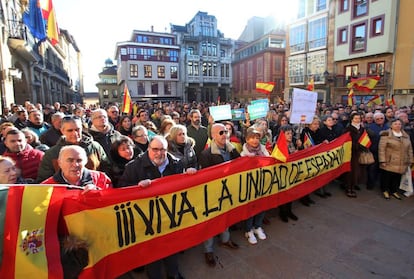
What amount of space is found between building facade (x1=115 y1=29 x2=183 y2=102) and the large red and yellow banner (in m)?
40.2

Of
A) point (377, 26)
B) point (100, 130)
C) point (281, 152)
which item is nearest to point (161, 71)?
point (377, 26)

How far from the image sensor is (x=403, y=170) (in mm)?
5281

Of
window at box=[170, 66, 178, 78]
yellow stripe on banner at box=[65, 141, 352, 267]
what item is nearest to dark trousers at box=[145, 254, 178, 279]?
yellow stripe on banner at box=[65, 141, 352, 267]

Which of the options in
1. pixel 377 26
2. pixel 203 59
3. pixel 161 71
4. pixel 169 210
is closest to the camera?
pixel 169 210

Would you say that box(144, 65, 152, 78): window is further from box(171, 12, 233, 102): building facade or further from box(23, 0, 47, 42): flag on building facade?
box(23, 0, 47, 42): flag on building facade

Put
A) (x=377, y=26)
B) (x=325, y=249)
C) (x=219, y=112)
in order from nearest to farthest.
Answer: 1. (x=325, y=249)
2. (x=219, y=112)
3. (x=377, y=26)

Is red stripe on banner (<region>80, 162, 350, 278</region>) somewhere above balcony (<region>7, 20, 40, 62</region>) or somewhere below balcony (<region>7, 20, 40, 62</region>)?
below

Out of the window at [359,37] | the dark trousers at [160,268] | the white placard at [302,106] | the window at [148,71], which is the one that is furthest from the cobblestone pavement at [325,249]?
the window at [148,71]

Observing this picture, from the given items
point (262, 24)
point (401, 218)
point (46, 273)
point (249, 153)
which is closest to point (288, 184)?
point (249, 153)

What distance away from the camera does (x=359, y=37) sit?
22500 millimetres

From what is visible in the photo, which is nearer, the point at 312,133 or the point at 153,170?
the point at 153,170

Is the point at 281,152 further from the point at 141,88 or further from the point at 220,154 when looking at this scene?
the point at 141,88

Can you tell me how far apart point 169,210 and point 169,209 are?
0.5 inches

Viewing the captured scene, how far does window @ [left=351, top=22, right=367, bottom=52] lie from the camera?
72.3 feet
